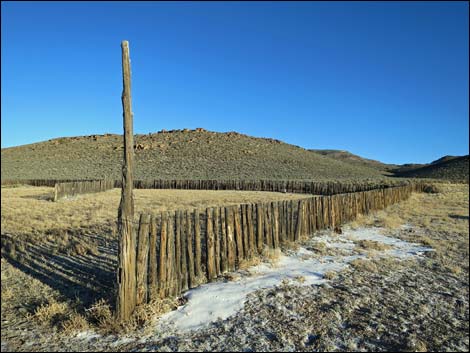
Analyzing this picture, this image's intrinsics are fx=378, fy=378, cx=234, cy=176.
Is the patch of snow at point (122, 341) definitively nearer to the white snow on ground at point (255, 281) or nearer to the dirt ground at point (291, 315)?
the dirt ground at point (291, 315)

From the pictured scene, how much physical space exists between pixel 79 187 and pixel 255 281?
74.6ft

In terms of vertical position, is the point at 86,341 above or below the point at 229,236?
below

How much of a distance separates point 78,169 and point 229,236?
31.8 meters

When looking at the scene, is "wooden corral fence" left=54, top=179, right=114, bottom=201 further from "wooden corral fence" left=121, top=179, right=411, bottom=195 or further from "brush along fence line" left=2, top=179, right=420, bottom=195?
"wooden corral fence" left=121, top=179, right=411, bottom=195

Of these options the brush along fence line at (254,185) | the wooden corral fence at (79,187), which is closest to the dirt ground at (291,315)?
the wooden corral fence at (79,187)

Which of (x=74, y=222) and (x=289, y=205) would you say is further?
(x=74, y=222)

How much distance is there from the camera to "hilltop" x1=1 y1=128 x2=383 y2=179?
113ft

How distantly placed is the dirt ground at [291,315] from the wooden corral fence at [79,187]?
1578 cm

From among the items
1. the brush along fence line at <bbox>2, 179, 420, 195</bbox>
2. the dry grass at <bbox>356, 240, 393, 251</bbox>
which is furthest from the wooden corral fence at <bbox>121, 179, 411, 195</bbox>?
the dry grass at <bbox>356, 240, 393, 251</bbox>

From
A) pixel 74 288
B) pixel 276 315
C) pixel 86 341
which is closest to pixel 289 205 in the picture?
pixel 276 315

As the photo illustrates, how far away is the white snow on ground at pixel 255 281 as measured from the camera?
4.95 meters

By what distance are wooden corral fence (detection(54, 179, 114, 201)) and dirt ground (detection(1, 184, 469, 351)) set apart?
51.8 feet

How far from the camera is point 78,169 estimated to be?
116 ft

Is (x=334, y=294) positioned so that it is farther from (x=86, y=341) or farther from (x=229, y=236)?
(x=86, y=341)
